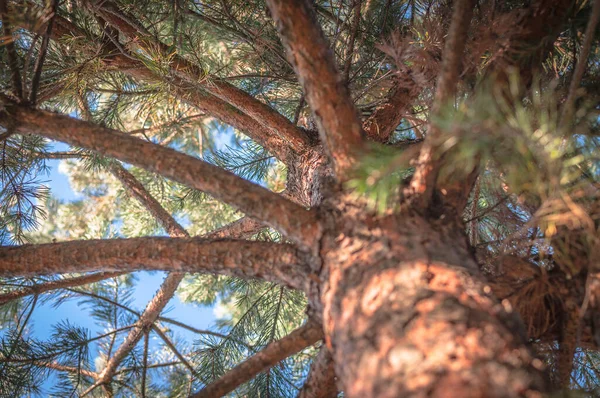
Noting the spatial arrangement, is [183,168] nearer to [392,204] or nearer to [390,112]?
[392,204]

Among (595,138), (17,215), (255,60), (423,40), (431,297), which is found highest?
(255,60)

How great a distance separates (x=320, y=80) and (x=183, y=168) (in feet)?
0.89

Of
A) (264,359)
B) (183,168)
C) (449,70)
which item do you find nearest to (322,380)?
(264,359)

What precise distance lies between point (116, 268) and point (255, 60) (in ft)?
3.36

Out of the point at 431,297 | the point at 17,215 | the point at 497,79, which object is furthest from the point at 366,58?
the point at 17,215

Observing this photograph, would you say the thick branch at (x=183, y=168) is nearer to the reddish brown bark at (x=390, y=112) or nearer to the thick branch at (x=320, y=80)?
the thick branch at (x=320, y=80)

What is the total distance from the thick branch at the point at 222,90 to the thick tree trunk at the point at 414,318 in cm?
67

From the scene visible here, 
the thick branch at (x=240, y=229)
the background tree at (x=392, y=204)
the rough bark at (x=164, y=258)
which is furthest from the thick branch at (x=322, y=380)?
the thick branch at (x=240, y=229)

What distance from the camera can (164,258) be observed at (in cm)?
77

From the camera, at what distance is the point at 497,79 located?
0.79 meters

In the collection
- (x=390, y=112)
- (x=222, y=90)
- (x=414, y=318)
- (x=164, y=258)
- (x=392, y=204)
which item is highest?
(x=222, y=90)

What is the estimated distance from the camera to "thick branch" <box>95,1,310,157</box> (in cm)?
120

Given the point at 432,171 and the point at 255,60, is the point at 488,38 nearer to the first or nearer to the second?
the point at 432,171

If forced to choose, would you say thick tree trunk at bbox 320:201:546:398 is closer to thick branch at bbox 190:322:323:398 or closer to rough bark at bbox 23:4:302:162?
thick branch at bbox 190:322:323:398
